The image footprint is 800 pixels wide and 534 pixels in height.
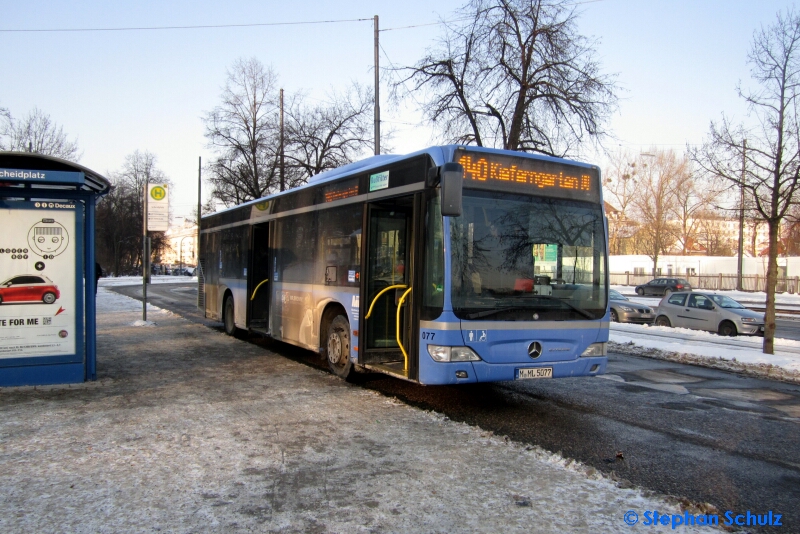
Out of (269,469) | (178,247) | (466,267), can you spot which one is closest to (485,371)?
(466,267)

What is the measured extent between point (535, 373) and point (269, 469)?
3.42m

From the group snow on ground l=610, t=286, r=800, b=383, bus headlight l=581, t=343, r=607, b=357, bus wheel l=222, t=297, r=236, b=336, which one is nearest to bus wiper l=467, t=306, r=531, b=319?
bus headlight l=581, t=343, r=607, b=357

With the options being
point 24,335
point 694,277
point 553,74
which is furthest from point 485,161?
Answer: point 694,277

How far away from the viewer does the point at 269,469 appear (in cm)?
504

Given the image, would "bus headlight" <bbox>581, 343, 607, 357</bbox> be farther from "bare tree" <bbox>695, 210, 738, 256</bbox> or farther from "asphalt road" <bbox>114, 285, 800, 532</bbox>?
"bare tree" <bbox>695, 210, 738, 256</bbox>

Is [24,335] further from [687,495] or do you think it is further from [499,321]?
[687,495]

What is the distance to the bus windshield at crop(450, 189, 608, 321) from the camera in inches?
268

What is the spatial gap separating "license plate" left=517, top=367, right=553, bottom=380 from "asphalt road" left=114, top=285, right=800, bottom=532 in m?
0.53

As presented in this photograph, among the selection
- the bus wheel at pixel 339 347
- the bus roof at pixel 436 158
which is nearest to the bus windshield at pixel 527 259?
the bus roof at pixel 436 158

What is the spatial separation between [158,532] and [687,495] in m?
3.88

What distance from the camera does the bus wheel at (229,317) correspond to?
14319 millimetres

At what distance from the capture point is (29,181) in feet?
24.7

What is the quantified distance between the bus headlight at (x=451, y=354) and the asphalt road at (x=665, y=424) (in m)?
0.84

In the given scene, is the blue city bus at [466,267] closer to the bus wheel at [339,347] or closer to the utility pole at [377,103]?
the bus wheel at [339,347]
